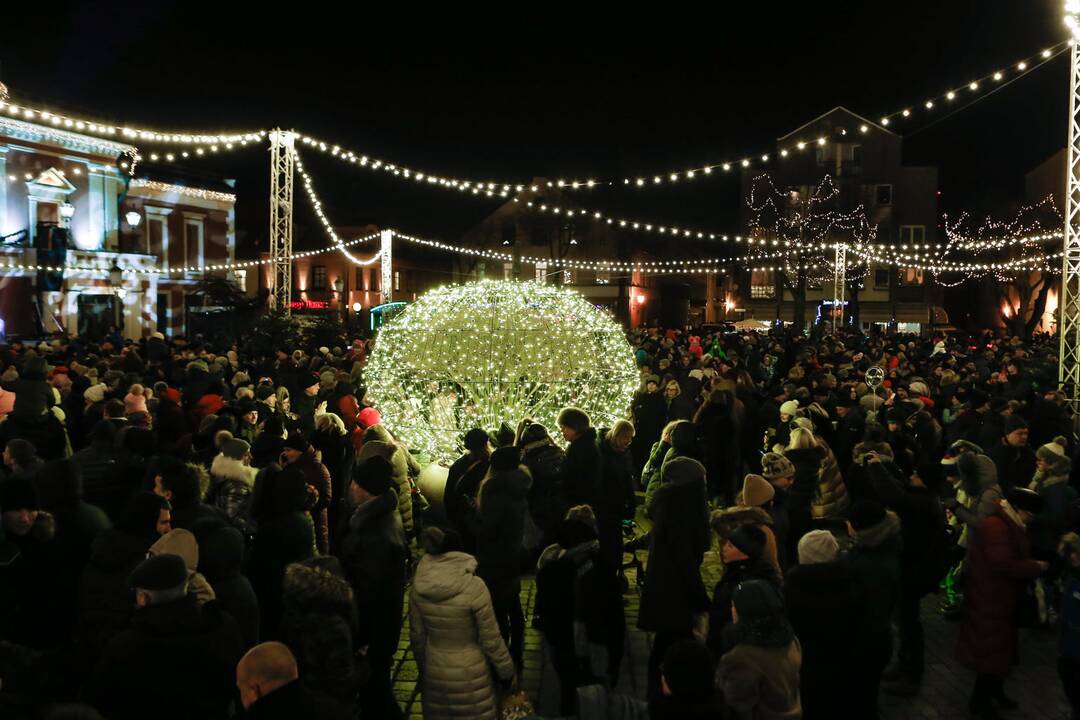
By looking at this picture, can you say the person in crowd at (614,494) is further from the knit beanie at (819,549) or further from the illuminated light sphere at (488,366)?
the knit beanie at (819,549)

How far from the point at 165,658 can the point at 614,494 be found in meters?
4.28

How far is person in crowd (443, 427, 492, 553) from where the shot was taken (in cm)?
671

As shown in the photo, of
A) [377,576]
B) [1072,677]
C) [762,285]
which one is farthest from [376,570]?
[762,285]

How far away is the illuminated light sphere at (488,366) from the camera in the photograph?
8.92 meters

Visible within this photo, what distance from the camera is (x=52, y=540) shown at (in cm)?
500

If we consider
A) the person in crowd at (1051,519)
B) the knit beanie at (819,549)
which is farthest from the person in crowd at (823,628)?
the person in crowd at (1051,519)

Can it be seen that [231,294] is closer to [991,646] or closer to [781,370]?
[781,370]

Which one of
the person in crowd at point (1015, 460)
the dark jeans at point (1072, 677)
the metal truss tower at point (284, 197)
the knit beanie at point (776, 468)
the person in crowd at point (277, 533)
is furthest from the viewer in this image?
the metal truss tower at point (284, 197)

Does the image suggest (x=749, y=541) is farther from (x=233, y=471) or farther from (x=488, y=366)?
(x=488, y=366)

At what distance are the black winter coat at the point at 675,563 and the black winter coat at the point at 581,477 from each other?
1394 millimetres

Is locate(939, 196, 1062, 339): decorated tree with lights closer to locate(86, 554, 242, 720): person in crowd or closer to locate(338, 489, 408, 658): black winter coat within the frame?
locate(338, 489, 408, 658): black winter coat

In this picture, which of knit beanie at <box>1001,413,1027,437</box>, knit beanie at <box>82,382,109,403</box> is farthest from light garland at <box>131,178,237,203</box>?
knit beanie at <box>1001,413,1027,437</box>

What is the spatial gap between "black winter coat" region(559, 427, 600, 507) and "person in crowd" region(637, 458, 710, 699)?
1388 millimetres

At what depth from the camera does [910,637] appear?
612cm
